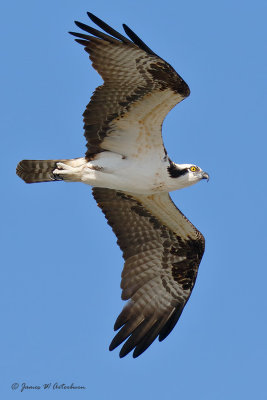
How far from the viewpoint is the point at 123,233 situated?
12.6 meters

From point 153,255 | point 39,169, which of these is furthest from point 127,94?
point 153,255

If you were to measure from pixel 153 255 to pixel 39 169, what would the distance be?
2.33 m

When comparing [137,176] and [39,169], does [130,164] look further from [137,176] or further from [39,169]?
[39,169]

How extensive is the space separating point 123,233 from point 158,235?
56 cm

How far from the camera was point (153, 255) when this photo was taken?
504 inches

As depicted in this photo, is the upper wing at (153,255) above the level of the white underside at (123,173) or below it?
below

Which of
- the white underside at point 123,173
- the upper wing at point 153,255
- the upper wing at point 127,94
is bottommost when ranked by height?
the upper wing at point 153,255

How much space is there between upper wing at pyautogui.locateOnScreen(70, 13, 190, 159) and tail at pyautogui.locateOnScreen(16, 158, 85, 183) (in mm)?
325

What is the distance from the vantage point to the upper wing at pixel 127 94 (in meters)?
10.6

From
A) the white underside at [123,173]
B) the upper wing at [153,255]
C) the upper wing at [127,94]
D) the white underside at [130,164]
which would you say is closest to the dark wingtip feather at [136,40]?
the upper wing at [127,94]

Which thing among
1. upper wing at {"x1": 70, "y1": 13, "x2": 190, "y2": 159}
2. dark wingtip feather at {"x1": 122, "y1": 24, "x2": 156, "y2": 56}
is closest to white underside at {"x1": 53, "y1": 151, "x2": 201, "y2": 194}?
upper wing at {"x1": 70, "y1": 13, "x2": 190, "y2": 159}

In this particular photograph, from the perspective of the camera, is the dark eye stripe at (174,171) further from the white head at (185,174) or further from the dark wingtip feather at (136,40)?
the dark wingtip feather at (136,40)

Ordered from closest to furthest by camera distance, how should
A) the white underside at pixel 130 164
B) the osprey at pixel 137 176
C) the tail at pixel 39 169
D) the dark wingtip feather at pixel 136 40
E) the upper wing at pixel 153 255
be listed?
the dark wingtip feather at pixel 136 40 < the osprey at pixel 137 176 < the white underside at pixel 130 164 < the tail at pixel 39 169 < the upper wing at pixel 153 255

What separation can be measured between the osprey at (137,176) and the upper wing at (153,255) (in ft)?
0.05
